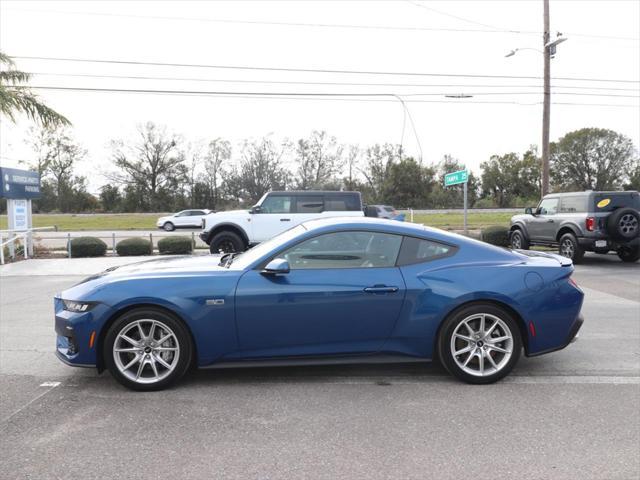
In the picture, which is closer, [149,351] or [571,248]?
[149,351]

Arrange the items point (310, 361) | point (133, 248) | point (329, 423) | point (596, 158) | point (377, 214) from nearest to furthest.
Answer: point (329, 423) → point (310, 361) → point (377, 214) → point (133, 248) → point (596, 158)

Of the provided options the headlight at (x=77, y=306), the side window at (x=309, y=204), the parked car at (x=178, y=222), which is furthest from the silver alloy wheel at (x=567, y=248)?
the parked car at (x=178, y=222)

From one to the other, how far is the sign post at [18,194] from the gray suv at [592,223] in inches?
649

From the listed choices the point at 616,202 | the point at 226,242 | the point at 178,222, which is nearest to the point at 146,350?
the point at 226,242

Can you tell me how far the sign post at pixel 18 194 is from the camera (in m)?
15.8

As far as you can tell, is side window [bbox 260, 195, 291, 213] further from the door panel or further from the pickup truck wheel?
the door panel

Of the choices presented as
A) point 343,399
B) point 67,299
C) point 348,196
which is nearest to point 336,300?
point 343,399

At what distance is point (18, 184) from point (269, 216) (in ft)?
31.0

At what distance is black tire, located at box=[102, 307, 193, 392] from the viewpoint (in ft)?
13.0

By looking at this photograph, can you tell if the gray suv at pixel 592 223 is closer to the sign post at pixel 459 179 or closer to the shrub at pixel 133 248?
the sign post at pixel 459 179

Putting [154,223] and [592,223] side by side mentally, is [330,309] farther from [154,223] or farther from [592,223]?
[154,223]

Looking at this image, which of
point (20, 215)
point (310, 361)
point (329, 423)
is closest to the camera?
point (329, 423)

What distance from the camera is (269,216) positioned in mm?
13352

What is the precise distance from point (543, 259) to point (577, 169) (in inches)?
3494
